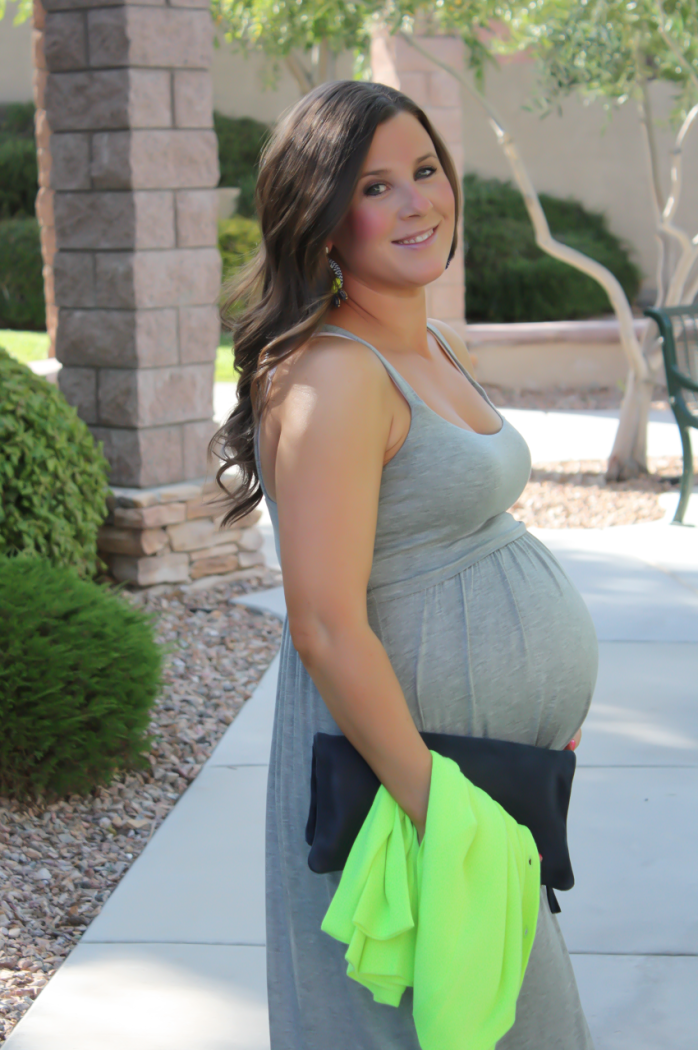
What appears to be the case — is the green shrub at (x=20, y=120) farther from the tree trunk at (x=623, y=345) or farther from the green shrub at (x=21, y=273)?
the tree trunk at (x=623, y=345)

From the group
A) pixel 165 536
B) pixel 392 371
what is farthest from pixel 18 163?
pixel 392 371

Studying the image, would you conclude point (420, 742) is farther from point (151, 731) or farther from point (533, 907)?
point (151, 731)

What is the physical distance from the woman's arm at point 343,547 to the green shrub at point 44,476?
115 inches

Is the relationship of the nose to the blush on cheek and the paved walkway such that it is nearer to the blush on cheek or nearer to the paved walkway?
the blush on cheek

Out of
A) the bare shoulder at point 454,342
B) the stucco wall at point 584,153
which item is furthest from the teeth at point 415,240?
the stucco wall at point 584,153

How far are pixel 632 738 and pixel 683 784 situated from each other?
0.35 meters

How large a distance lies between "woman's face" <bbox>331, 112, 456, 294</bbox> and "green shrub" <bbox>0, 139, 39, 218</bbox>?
574 inches

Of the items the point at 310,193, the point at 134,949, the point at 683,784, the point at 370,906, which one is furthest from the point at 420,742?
the point at 683,784

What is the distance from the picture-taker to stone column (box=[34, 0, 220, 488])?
4.91 metres

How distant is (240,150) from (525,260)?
187 inches

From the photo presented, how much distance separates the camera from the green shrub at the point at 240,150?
1587cm

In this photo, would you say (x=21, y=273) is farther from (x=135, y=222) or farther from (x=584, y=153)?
(x=135, y=222)

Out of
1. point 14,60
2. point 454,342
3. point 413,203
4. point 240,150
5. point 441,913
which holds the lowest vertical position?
point 441,913

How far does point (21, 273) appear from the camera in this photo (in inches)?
557
